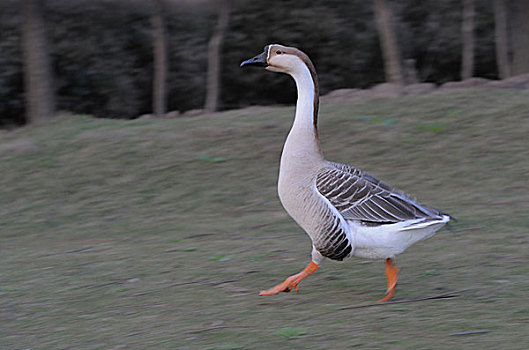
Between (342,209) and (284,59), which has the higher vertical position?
(284,59)

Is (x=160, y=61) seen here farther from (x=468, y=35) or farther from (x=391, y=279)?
(x=391, y=279)

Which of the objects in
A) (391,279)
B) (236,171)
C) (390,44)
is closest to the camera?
(391,279)

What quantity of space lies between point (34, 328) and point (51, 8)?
13.0 meters

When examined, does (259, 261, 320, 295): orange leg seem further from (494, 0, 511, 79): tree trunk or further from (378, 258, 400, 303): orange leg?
(494, 0, 511, 79): tree trunk

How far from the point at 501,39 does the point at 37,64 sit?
407 inches

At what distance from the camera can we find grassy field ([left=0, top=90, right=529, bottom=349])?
Answer: 17.7 ft

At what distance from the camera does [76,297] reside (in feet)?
21.7

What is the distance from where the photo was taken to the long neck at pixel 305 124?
6082 millimetres

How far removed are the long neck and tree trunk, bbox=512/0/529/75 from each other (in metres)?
12.0

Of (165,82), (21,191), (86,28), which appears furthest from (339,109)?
(86,28)

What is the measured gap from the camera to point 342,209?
5.76m

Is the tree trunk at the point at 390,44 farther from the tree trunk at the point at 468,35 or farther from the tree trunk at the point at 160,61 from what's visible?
the tree trunk at the point at 160,61

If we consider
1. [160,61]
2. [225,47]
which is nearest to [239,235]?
Result: [160,61]

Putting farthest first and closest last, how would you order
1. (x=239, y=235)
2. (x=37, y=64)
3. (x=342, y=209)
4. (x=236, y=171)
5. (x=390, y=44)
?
(x=37, y=64) < (x=390, y=44) < (x=236, y=171) < (x=239, y=235) < (x=342, y=209)
